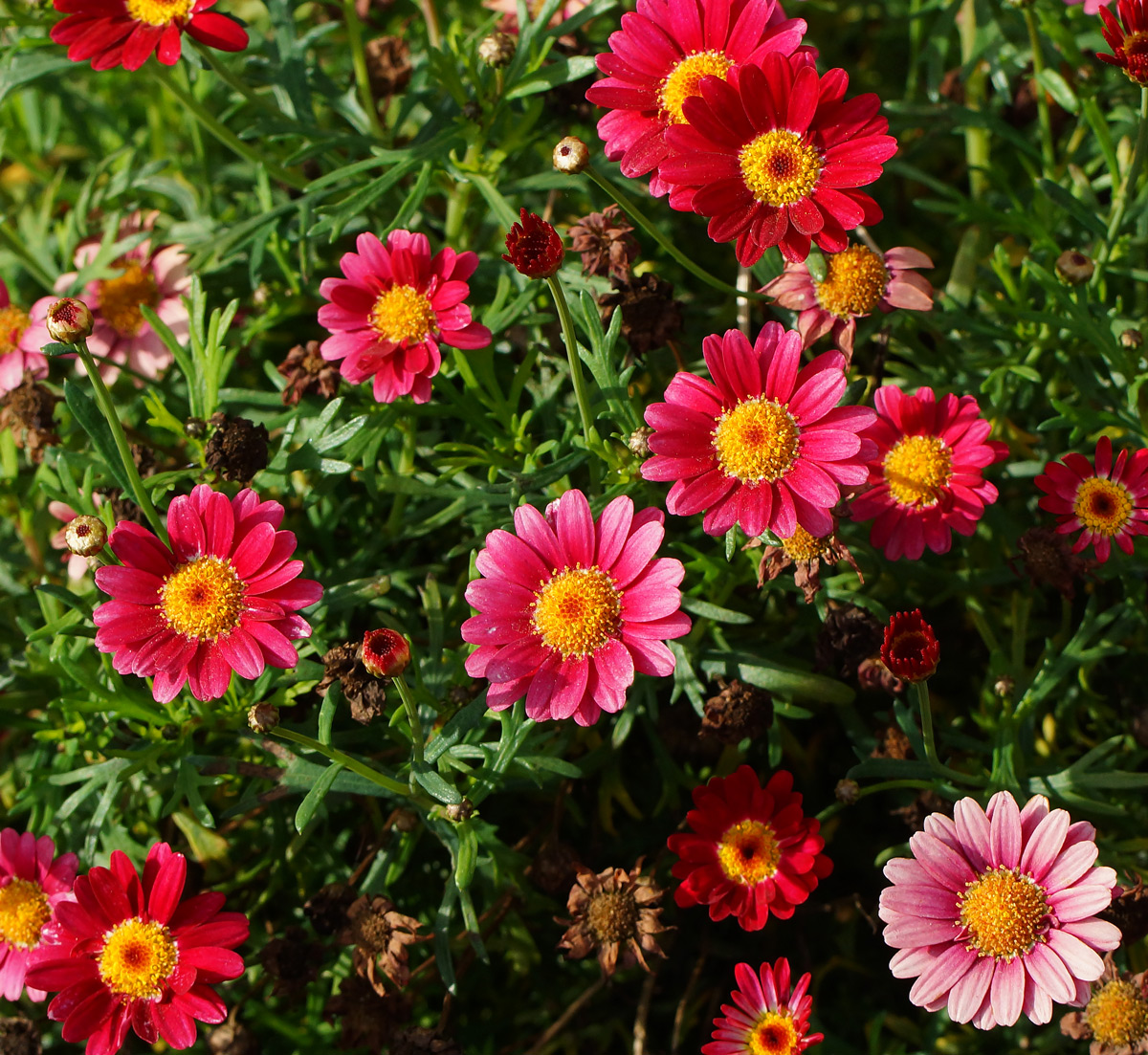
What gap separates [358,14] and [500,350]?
4.13 feet

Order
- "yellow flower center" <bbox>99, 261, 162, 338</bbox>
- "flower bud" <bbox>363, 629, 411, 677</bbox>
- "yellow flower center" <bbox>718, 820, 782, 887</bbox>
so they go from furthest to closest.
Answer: "yellow flower center" <bbox>99, 261, 162, 338</bbox>
"yellow flower center" <bbox>718, 820, 782, 887</bbox>
"flower bud" <bbox>363, 629, 411, 677</bbox>

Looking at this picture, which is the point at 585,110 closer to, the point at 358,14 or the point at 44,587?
the point at 358,14

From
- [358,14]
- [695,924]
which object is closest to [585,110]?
[358,14]

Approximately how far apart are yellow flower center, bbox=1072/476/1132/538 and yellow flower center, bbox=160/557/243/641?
1535 mm

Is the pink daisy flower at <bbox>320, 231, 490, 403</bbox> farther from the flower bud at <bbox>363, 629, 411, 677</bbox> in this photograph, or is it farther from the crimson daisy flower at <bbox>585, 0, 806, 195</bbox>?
the flower bud at <bbox>363, 629, 411, 677</bbox>

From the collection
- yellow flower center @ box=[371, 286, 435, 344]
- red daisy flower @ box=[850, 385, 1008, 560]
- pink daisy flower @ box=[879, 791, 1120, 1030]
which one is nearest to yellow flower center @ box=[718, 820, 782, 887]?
pink daisy flower @ box=[879, 791, 1120, 1030]

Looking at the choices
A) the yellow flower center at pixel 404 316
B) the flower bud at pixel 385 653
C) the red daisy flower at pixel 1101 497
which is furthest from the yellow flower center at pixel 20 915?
the red daisy flower at pixel 1101 497

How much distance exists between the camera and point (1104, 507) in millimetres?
2012

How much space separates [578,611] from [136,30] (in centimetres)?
142

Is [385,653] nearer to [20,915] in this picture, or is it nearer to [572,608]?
[572,608]

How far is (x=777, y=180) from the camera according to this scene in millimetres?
1853

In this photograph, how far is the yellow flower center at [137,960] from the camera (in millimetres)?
1897

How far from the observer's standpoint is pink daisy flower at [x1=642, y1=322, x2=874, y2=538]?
1.73 meters

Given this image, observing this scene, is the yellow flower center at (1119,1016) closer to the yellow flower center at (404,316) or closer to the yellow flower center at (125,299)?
the yellow flower center at (404,316)
